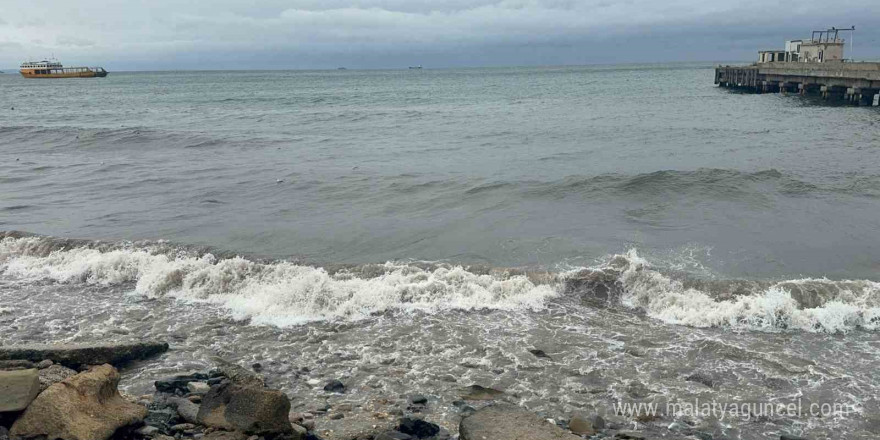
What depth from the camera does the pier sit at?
4672 centimetres

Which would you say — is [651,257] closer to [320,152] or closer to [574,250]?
[574,250]

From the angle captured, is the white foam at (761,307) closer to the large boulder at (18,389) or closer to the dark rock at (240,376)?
the dark rock at (240,376)

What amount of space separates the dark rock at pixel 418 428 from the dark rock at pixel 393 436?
0.08 meters

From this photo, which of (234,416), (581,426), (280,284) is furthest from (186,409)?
→ (280,284)

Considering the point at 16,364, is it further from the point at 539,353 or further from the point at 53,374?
the point at 539,353

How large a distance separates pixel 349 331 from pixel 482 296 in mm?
2640

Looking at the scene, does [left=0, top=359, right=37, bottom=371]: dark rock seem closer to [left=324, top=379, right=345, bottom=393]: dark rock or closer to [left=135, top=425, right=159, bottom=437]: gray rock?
[left=135, top=425, right=159, bottom=437]: gray rock

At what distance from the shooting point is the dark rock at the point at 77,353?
316 inches

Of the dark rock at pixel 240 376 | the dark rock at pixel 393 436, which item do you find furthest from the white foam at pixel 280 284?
the dark rock at pixel 393 436

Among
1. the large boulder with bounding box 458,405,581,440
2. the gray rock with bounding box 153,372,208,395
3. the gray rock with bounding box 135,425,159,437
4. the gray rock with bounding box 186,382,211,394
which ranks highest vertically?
the large boulder with bounding box 458,405,581,440

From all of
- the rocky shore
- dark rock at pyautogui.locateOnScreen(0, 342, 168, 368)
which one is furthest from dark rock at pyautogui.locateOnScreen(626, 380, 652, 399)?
dark rock at pyautogui.locateOnScreen(0, 342, 168, 368)

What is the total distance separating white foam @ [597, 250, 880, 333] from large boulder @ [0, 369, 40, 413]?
8838mm

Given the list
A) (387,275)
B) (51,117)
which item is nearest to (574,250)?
(387,275)

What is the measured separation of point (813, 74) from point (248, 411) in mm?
59786
